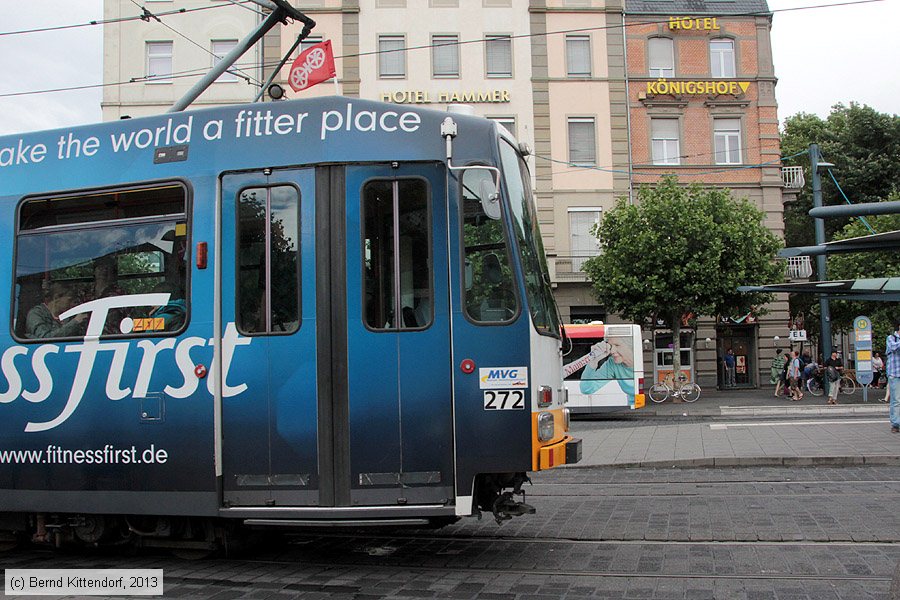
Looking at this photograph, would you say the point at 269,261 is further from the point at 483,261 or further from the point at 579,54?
the point at 579,54

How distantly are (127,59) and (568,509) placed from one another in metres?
30.7

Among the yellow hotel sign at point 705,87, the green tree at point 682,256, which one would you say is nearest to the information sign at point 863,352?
the green tree at point 682,256

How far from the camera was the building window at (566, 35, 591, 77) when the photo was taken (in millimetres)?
35281

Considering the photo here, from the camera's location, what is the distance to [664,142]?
35562mm

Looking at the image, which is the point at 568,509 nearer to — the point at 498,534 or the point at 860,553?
the point at 498,534

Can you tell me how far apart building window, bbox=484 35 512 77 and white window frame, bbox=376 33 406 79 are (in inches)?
132

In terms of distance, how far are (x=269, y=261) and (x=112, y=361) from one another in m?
1.49

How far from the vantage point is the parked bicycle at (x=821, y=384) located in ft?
105

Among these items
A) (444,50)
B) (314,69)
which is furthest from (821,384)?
(314,69)

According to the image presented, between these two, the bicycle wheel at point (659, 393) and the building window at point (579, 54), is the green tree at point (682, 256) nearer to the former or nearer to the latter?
the bicycle wheel at point (659, 393)

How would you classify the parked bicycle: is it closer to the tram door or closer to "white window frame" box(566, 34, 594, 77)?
"white window frame" box(566, 34, 594, 77)

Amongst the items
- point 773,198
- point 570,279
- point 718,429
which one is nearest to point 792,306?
point 773,198

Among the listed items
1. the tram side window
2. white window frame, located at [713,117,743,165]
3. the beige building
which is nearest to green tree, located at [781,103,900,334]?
white window frame, located at [713,117,743,165]

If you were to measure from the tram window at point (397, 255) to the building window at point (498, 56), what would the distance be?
97.4ft
